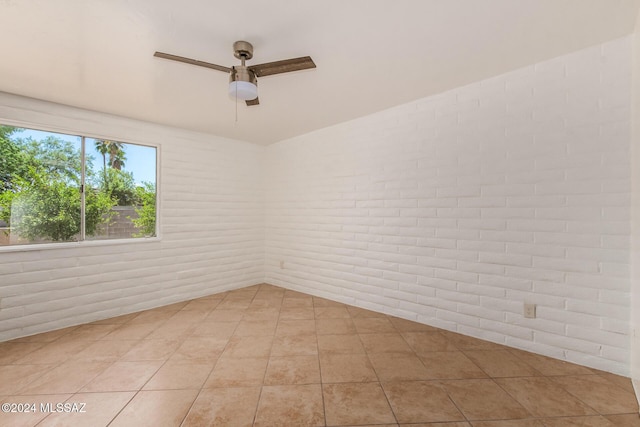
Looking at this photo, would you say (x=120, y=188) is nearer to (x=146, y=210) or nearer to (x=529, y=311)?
(x=146, y=210)

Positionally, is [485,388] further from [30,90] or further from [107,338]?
[30,90]

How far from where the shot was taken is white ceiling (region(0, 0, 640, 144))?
1.51m

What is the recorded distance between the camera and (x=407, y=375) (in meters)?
1.91

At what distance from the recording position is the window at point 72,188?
254 centimetres

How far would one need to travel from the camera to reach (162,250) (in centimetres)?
342

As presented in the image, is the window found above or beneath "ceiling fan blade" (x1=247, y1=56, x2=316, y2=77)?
beneath

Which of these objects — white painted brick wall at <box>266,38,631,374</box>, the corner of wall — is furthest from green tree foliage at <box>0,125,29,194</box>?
the corner of wall

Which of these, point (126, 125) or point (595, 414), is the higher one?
point (126, 125)

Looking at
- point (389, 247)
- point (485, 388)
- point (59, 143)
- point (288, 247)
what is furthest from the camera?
point (288, 247)

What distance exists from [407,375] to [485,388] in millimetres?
500

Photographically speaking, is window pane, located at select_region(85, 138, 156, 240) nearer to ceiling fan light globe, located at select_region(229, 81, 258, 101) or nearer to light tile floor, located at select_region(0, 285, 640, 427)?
light tile floor, located at select_region(0, 285, 640, 427)

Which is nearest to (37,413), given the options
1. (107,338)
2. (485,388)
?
(107,338)

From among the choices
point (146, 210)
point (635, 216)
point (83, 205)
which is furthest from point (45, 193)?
point (635, 216)

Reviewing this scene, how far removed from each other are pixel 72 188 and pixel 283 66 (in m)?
2.83
